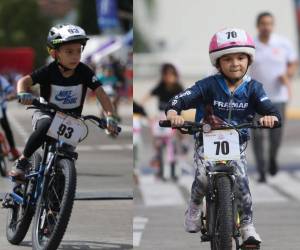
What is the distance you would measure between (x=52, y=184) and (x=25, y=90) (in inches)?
30.2

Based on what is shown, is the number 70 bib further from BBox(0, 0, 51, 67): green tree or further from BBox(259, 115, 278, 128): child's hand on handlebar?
BBox(0, 0, 51, 67): green tree

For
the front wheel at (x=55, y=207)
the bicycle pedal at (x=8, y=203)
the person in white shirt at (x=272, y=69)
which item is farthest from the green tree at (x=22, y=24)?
the front wheel at (x=55, y=207)

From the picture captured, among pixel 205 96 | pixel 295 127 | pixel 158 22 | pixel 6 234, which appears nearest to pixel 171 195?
pixel 6 234

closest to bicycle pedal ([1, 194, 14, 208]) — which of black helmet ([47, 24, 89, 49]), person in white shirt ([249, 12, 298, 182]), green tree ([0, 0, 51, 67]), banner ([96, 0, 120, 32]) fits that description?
black helmet ([47, 24, 89, 49])

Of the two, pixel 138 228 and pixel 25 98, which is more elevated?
pixel 25 98

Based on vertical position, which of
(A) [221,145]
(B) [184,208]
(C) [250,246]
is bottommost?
(B) [184,208]

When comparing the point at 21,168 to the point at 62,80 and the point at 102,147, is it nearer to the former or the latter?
the point at 62,80

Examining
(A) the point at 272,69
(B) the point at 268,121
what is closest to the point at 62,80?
(B) the point at 268,121

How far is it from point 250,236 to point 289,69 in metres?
8.70

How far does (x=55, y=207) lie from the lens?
9039mm

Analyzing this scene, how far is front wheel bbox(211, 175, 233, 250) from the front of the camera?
27.1 feet

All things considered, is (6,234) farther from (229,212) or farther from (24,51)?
(24,51)

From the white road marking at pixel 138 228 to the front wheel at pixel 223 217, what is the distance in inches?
70.9

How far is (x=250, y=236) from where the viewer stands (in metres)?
8.59
